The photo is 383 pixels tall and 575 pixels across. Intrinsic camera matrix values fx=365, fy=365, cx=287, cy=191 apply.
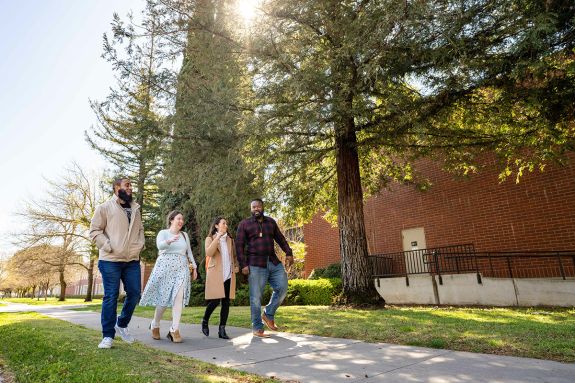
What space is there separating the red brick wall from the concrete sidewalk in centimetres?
973

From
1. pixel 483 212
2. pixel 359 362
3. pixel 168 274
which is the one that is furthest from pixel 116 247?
pixel 483 212

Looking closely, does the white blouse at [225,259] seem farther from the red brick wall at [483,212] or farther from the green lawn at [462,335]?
the red brick wall at [483,212]

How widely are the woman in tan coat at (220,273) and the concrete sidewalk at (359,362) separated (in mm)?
627

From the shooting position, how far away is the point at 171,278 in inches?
198

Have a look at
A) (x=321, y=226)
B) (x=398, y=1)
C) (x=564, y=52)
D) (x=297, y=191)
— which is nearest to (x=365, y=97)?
(x=398, y=1)

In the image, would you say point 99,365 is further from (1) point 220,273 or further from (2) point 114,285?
(1) point 220,273

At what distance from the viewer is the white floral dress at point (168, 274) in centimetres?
493

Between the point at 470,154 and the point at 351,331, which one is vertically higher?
the point at 470,154

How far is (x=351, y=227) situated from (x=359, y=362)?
625 cm

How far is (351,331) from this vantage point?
5094mm

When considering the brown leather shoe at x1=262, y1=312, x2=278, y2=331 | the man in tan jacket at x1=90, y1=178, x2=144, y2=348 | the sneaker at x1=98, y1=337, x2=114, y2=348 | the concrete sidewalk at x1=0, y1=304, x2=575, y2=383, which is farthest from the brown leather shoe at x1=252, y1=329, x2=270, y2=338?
the sneaker at x1=98, y1=337, x2=114, y2=348

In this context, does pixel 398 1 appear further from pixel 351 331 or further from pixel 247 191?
pixel 247 191

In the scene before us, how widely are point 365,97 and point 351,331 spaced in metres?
4.71

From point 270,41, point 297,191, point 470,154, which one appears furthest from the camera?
point 297,191
